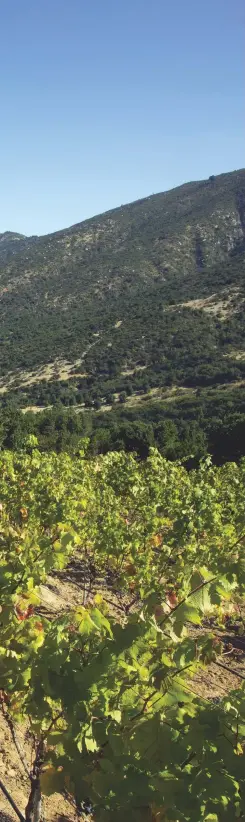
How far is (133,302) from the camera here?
3632 inches

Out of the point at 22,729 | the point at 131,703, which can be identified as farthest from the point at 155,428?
the point at 131,703

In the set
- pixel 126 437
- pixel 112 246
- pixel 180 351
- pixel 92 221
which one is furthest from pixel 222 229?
pixel 126 437

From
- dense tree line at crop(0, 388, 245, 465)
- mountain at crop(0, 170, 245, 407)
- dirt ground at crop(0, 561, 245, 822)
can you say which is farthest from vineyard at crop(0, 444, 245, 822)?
mountain at crop(0, 170, 245, 407)

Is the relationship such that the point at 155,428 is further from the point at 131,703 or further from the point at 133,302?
the point at 133,302

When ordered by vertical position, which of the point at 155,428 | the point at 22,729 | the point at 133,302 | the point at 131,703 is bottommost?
the point at 155,428

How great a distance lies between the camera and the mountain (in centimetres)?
6456

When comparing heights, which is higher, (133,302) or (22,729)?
(133,302)

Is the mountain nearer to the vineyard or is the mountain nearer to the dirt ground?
the dirt ground

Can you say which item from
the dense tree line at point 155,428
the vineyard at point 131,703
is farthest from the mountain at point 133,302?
the vineyard at point 131,703

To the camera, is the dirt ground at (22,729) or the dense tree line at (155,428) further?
the dense tree line at (155,428)

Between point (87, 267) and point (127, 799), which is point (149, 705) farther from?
point (87, 267)

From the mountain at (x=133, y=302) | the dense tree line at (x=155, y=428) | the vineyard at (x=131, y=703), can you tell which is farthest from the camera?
the mountain at (x=133, y=302)

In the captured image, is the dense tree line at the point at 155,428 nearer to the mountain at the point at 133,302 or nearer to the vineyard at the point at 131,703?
the mountain at the point at 133,302

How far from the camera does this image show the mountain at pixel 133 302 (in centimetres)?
6456
